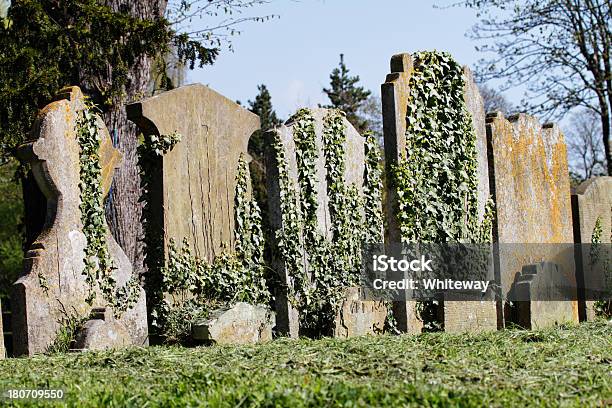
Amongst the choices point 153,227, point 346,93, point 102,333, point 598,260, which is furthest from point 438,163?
point 346,93

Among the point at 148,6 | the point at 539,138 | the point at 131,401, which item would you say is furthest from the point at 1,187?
the point at 131,401

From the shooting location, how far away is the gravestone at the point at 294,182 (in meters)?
8.91

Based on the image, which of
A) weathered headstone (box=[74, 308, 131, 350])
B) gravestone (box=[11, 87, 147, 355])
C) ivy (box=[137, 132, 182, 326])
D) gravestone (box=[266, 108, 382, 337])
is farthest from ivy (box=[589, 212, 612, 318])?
weathered headstone (box=[74, 308, 131, 350])

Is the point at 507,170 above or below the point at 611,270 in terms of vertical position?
above

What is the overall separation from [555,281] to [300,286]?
11.1 ft

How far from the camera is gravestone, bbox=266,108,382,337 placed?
891cm

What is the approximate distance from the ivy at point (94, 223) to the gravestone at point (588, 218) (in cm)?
622

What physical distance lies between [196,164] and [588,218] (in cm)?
590

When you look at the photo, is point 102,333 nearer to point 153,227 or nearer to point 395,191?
point 153,227

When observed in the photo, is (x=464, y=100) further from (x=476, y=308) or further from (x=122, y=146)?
(x=122, y=146)

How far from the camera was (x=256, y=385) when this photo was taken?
195 inches

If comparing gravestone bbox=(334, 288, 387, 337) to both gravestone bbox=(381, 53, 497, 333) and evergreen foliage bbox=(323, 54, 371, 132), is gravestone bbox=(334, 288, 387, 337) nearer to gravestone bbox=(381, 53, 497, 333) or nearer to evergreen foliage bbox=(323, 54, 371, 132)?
gravestone bbox=(381, 53, 497, 333)

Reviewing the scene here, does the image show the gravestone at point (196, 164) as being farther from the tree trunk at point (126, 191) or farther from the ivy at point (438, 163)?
the tree trunk at point (126, 191)

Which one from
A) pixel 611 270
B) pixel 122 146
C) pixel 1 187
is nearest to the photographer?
pixel 122 146
